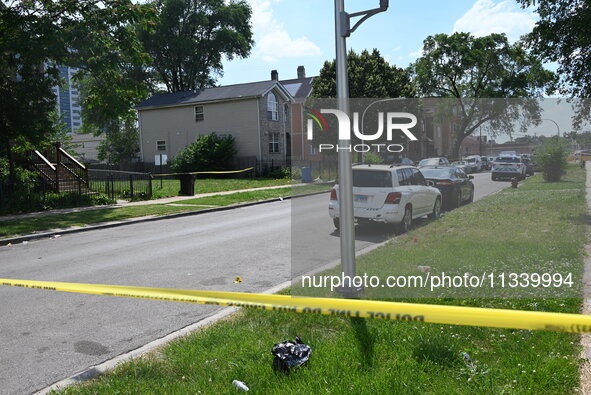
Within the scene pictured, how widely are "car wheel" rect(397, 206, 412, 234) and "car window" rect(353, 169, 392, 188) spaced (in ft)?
2.75

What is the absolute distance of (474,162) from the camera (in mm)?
6555

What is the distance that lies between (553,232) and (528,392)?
406cm

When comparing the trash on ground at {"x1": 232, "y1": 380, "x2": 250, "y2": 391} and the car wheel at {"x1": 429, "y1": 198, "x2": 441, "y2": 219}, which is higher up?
the car wheel at {"x1": 429, "y1": 198, "x2": 441, "y2": 219}

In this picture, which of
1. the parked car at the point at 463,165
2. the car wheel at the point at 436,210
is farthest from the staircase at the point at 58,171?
the parked car at the point at 463,165

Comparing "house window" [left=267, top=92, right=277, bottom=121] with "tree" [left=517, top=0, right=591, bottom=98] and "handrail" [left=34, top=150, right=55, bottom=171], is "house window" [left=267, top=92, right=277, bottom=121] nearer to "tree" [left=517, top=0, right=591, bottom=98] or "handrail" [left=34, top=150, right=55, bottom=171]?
"handrail" [left=34, top=150, right=55, bottom=171]

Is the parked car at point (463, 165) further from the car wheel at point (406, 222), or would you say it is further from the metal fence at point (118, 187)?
the metal fence at point (118, 187)

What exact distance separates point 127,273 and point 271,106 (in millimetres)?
33301

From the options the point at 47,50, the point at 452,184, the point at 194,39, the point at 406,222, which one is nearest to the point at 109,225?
the point at 47,50

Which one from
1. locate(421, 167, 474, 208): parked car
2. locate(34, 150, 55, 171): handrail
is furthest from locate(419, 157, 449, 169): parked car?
locate(34, 150, 55, 171): handrail

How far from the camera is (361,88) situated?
2803 centimetres

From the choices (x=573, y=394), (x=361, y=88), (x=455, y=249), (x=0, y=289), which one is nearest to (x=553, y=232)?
(x=455, y=249)

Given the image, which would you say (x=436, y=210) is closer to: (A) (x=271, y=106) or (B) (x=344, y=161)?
(B) (x=344, y=161)

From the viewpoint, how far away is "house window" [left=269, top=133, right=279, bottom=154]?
131 ft

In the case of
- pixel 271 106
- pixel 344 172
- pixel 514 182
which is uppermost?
pixel 271 106
